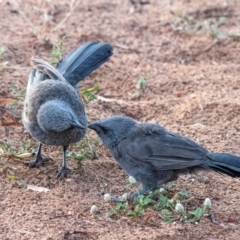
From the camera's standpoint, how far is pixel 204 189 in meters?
6.05

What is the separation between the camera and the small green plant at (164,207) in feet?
17.6

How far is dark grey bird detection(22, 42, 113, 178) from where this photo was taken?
6.09 meters

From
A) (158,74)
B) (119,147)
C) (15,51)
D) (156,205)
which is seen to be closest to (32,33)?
(15,51)

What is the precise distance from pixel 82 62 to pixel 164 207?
2234mm

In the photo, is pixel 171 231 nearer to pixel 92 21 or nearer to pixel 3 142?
pixel 3 142

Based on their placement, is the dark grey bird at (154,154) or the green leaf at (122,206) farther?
the dark grey bird at (154,154)

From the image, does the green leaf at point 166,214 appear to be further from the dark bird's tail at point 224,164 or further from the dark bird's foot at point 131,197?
the dark bird's tail at point 224,164

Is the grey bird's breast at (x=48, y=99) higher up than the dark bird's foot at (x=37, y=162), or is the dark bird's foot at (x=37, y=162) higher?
the grey bird's breast at (x=48, y=99)

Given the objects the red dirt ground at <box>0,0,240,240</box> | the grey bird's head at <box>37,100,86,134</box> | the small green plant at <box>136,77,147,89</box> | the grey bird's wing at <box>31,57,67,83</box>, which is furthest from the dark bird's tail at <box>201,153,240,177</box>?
the small green plant at <box>136,77,147,89</box>

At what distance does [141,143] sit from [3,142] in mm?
1500

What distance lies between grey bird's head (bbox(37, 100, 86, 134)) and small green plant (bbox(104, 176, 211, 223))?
804 millimetres

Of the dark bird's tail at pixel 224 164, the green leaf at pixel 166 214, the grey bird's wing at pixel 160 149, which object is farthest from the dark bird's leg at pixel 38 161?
the dark bird's tail at pixel 224 164

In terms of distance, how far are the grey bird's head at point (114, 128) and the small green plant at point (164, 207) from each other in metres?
0.54

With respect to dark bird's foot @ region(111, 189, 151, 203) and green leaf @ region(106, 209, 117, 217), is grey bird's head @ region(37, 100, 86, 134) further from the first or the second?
green leaf @ region(106, 209, 117, 217)
